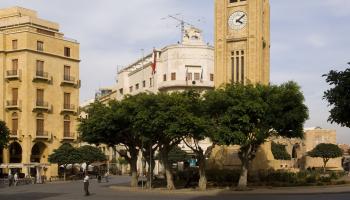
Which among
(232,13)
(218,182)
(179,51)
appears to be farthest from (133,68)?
(218,182)

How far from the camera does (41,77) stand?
8256 cm

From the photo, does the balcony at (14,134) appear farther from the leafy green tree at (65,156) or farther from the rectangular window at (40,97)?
the leafy green tree at (65,156)

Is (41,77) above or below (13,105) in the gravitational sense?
above

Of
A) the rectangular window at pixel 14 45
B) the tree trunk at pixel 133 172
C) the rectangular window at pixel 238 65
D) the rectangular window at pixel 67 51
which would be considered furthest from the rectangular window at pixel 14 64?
the rectangular window at pixel 238 65

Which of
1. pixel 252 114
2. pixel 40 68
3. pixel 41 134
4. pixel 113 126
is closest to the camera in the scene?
pixel 252 114

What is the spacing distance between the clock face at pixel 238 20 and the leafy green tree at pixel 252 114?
12.2 meters

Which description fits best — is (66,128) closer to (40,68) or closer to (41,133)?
(41,133)

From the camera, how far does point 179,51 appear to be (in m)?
95.1

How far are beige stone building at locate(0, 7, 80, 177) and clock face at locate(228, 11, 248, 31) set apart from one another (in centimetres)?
3304

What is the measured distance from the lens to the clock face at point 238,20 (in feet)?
188

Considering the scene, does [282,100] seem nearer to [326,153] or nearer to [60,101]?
[60,101]

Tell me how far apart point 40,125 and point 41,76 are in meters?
6.69

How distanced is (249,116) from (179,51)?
169ft

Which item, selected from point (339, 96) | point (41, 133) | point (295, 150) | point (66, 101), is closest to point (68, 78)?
point (66, 101)
